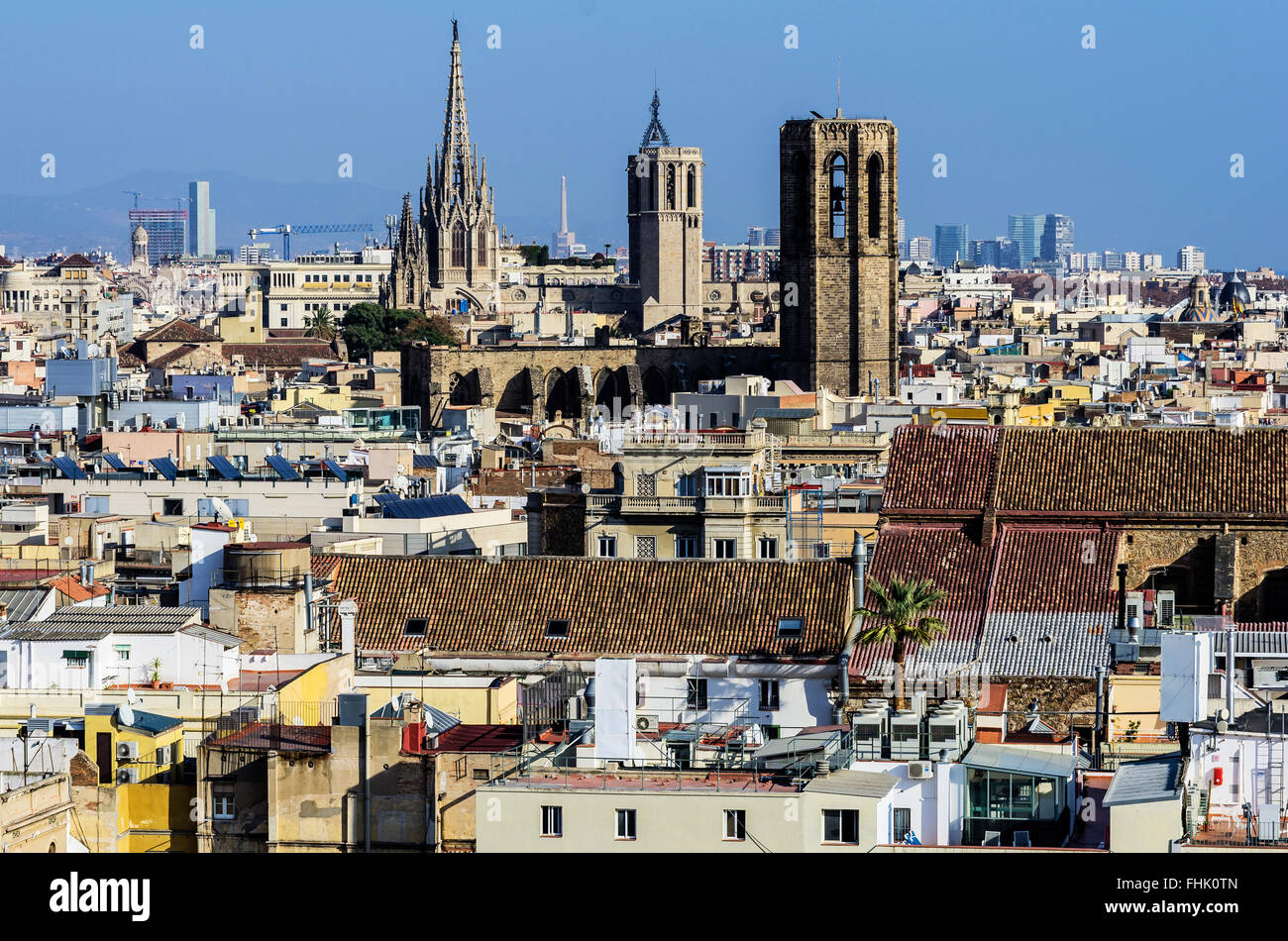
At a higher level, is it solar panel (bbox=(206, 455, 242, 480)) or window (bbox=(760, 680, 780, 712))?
solar panel (bbox=(206, 455, 242, 480))

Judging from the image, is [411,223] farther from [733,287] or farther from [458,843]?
[458,843]

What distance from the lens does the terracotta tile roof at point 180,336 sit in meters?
116

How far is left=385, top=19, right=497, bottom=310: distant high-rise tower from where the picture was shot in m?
149

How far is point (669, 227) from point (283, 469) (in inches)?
4154

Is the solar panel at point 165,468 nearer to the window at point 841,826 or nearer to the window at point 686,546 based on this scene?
the window at point 686,546

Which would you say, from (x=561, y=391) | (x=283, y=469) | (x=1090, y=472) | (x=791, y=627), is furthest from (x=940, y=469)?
(x=561, y=391)

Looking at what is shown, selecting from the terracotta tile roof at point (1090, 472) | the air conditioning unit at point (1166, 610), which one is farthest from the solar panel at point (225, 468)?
the air conditioning unit at point (1166, 610)

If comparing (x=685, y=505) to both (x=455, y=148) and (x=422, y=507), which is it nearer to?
(x=422, y=507)

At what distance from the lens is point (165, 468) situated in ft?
143

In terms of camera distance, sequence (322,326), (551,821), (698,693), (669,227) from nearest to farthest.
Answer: (551,821), (698,693), (322,326), (669,227)

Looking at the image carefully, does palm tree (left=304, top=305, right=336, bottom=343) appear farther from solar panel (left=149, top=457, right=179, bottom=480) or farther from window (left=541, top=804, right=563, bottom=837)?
window (left=541, top=804, right=563, bottom=837)

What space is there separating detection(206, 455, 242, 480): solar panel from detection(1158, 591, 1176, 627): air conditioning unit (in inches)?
761

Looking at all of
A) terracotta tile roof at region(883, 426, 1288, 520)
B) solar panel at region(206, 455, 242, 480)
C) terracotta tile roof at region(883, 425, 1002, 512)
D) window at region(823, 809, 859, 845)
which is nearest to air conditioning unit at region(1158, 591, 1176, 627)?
terracotta tile roof at region(883, 426, 1288, 520)

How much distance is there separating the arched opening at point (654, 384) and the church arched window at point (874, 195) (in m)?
21.4
